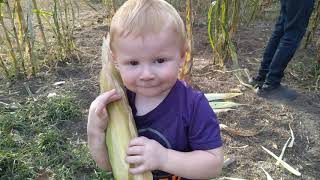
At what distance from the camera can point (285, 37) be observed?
2.91 meters

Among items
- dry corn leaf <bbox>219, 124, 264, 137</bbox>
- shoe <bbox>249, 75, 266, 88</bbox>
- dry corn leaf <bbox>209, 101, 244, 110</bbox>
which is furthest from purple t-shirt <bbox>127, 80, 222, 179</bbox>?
shoe <bbox>249, 75, 266, 88</bbox>

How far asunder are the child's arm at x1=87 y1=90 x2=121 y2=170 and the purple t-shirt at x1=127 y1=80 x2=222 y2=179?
0.10m

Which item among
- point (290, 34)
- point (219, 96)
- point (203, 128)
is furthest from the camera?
point (219, 96)

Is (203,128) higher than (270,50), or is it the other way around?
(203,128)


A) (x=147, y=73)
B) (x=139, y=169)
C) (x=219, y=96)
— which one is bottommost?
(x=219, y=96)

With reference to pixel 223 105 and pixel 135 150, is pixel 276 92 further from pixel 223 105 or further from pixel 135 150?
pixel 135 150

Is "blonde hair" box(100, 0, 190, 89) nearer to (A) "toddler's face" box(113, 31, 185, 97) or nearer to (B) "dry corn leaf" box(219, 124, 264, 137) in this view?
(A) "toddler's face" box(113, 31, 185, 97)

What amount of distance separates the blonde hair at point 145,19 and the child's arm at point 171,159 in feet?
0.99

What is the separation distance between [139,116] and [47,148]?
4.73 ft

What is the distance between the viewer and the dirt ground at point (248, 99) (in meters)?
2.44

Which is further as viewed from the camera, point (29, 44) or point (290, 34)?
point (29, 44)

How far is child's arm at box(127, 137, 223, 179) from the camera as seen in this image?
109cm

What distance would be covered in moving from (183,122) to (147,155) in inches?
5.6

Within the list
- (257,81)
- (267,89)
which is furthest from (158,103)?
(257,81)
